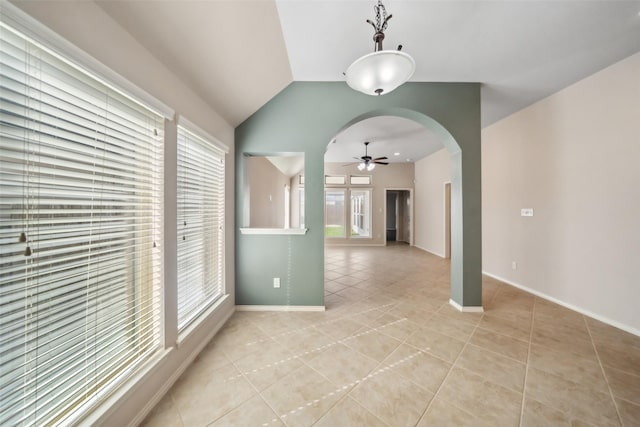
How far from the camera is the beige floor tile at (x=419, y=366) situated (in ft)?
5.20

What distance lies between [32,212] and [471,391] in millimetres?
2699

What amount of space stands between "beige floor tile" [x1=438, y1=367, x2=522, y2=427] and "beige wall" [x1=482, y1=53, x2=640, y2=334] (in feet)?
6.92

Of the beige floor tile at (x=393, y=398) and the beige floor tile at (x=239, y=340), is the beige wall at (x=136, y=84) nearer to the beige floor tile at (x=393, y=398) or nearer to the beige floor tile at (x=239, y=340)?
the beige floor tile at (x=239, y=340)

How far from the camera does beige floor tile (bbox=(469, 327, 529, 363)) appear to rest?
188cm

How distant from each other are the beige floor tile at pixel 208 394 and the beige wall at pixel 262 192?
79.3 inches

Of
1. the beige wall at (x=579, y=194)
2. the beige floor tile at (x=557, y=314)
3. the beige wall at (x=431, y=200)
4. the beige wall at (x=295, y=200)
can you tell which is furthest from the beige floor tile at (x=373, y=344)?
the beige wall at (x=295, y=200)

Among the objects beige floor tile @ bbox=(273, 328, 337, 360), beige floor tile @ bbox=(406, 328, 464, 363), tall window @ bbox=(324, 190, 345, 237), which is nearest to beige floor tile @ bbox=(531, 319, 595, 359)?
beige floor tile @ bbox=(406, 328, 464, 363)

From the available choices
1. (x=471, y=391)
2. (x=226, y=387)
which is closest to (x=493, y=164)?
(x=471, y=391)

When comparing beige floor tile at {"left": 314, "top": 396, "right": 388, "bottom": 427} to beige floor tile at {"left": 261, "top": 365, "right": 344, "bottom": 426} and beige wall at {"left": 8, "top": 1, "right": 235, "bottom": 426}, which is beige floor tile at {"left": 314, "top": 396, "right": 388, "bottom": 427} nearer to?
beige floor tile at {"left": 261, "top": 365, "right": 344, "bottom": 426}

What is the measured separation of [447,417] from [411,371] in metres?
0.38

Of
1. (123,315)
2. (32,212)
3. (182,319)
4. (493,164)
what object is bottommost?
(182,319)

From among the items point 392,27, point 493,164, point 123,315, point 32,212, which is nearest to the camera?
point 32,212

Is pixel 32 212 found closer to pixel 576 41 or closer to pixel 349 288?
pixel 349 288

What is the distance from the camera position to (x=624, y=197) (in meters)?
2.28
